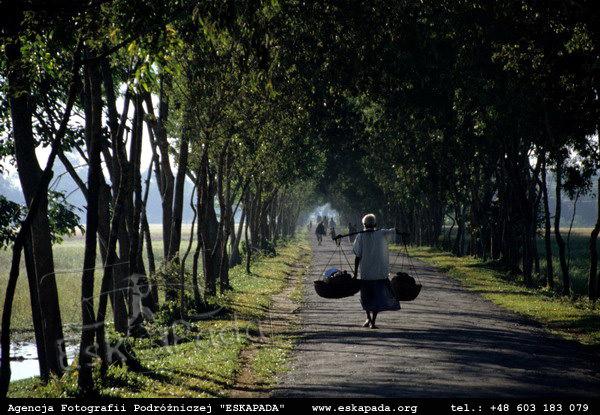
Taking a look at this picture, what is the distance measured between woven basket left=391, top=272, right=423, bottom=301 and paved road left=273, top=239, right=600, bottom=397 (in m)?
0.66

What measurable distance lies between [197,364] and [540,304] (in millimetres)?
11896

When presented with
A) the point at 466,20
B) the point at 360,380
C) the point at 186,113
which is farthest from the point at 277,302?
the point at 360,380

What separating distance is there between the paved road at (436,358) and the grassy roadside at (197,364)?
26.0 inches

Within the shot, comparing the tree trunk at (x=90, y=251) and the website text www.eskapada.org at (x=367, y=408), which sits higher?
the tree trunk at (x=90, y=251)

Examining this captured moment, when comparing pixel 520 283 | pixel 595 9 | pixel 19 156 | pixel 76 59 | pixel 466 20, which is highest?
pixel 466 20

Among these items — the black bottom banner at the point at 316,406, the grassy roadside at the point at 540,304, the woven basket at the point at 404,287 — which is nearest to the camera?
the black bottom banner at the point at 316,406

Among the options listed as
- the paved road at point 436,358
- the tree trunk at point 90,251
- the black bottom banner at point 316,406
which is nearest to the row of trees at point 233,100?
the tree trunk at point 90,251

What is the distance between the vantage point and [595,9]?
1434 centimetres

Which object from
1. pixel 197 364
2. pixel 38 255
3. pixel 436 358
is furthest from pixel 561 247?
pixel 38 255

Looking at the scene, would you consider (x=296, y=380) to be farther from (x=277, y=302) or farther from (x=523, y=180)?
(x=523, y=180)

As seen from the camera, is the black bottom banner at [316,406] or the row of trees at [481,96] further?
the row of trees at [481,96]

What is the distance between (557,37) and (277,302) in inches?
422

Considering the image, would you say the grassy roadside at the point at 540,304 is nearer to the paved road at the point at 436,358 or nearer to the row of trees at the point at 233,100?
the paved road at the point at 436,358

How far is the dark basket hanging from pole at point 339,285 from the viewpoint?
55.4 feet
